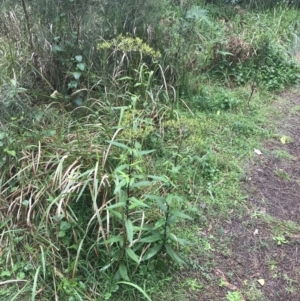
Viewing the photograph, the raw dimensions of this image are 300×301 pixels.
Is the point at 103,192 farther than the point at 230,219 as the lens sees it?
No

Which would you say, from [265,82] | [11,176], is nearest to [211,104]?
[265,82]

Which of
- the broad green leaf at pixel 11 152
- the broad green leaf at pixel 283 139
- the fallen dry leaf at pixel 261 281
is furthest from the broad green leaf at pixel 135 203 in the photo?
the broad green leaf at pixel 283 139

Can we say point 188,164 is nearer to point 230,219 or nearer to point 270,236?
point 230,219

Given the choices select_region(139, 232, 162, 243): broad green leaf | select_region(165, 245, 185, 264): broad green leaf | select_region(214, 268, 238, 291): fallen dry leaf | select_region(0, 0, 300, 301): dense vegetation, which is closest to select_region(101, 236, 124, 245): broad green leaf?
select_region(0, 0, 300, 301): dense vegetation

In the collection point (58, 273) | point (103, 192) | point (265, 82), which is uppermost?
point (103, 192)

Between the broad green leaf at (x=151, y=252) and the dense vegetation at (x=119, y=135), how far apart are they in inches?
0.4

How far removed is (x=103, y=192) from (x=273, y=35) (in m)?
3.85

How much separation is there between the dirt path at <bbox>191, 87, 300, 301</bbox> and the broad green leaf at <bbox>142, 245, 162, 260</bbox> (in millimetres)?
368

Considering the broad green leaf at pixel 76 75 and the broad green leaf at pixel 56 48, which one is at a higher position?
the broad green leaf at pixel 56 48

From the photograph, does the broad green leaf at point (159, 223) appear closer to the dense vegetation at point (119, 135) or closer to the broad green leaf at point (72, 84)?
the dense vegetation at point (119, 135)

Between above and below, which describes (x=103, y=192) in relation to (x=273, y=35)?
above

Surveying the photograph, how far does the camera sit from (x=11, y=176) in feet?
10.3

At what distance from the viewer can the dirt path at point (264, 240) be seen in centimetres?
276

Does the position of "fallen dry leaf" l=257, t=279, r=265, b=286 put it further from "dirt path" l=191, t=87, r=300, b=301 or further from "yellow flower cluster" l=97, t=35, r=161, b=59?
"yellow flower cluster" l=97, t=35, r=161, b=59
